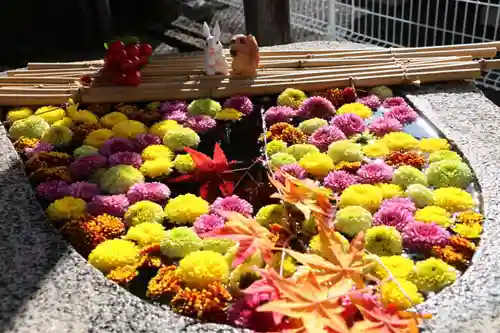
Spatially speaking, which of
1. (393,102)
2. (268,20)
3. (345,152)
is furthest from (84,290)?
(268,20)

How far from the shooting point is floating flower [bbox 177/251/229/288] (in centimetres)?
105

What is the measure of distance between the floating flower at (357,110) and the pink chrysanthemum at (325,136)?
0.42 ft

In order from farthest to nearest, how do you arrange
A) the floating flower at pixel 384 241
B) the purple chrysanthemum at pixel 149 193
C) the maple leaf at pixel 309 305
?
the purple chrysanthemum at pixel 149 193 < the floating flower at pixel 384 241 < the maple leaf at pixel 309 305

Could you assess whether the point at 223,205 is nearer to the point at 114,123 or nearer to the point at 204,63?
the point at 114,123

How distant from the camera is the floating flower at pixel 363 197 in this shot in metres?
1.24

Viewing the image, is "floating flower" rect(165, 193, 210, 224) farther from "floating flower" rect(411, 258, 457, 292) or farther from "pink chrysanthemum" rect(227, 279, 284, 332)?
"floating flower" rect(411, 258, 457, 292)

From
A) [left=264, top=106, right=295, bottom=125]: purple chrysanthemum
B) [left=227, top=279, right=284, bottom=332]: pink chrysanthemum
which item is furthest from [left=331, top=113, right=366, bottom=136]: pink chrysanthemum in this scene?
[left=227, top=279, right=284, bottom=332]: pink chrysanthemum

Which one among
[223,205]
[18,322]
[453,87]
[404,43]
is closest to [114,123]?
[223,205]

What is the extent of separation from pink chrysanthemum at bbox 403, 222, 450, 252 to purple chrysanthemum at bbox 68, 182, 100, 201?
68 cm

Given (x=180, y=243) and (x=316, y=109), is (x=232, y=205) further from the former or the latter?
(x=316, y=109)

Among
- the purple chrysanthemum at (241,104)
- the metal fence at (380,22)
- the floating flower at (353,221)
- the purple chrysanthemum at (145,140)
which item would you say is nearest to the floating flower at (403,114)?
the purple chrysanthemum at (241,104)

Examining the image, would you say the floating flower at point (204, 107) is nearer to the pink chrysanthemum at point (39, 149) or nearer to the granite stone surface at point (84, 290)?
Answer: the pink chrysanthemum at point (39, 149)

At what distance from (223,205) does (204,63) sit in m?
0.79

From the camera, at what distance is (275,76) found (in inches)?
74.0
